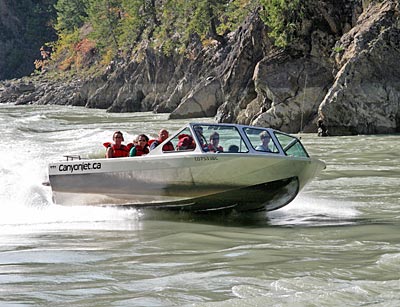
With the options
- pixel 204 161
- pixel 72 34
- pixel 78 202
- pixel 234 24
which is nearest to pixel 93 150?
pixel 78 202

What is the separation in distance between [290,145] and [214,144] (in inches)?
53.4

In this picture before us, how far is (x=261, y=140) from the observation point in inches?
516

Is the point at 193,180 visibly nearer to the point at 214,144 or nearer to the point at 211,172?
the point at 211,172

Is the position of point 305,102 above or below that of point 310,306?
above

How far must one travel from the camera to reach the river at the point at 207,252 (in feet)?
26.6

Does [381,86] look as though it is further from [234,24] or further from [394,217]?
[234,24]

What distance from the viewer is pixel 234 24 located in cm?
5516

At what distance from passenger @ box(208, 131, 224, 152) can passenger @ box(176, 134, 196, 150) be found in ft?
0.94

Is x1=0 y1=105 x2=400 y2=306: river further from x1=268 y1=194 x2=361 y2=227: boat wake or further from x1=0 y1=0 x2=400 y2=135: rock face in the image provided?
x1=0 y1=0 x2=400 y2=135: rock face

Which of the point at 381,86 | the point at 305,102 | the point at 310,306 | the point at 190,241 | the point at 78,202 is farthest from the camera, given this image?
the point at 305,102

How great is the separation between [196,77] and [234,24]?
4.75 metres

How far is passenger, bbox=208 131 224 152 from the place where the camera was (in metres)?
12.9

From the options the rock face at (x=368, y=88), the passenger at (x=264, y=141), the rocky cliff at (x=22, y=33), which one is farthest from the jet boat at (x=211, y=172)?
the rocky cliff at (x=22, y=33)

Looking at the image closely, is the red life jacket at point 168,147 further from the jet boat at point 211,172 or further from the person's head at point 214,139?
the person's head at point 214,139
